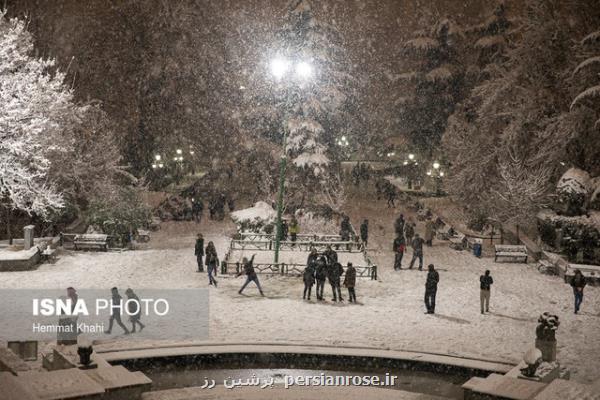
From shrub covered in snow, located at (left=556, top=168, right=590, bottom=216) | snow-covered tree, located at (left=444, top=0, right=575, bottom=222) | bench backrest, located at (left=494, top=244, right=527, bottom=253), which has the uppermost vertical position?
snow-covered tree, located at (left=444, top=0, right=575, bottom=222)

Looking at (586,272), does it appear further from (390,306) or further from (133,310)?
(133,310)

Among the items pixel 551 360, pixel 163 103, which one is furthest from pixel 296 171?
pixel 551 360

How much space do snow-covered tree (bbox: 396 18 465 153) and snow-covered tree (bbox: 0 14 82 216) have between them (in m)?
30.8

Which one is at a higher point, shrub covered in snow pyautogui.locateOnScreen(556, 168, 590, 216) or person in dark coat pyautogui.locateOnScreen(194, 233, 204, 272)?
shrub covered in snow pyautogui.locateOnScreen(556, 168, 590, 216)

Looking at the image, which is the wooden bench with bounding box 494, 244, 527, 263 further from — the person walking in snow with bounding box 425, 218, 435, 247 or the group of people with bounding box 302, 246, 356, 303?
the group of people with bounding box 302, 246, 356, 303

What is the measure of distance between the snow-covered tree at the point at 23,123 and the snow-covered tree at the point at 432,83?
30.8m

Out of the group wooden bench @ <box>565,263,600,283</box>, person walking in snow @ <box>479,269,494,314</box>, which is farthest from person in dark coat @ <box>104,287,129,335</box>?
wooden bench @ <box>565,263,600,283</box>

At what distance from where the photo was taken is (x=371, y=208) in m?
42.4

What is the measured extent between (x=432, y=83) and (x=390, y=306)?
117 ft

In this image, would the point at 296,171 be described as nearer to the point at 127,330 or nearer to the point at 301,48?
the point at 301,48

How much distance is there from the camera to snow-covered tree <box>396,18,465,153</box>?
51938 millimetres

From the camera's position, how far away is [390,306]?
1944 centimetres

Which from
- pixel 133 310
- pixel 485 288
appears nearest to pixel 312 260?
pixel 485 288

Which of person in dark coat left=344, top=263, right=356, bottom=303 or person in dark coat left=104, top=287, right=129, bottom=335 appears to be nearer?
person in dark coat left=104, top=287, right=129, bottom=335
